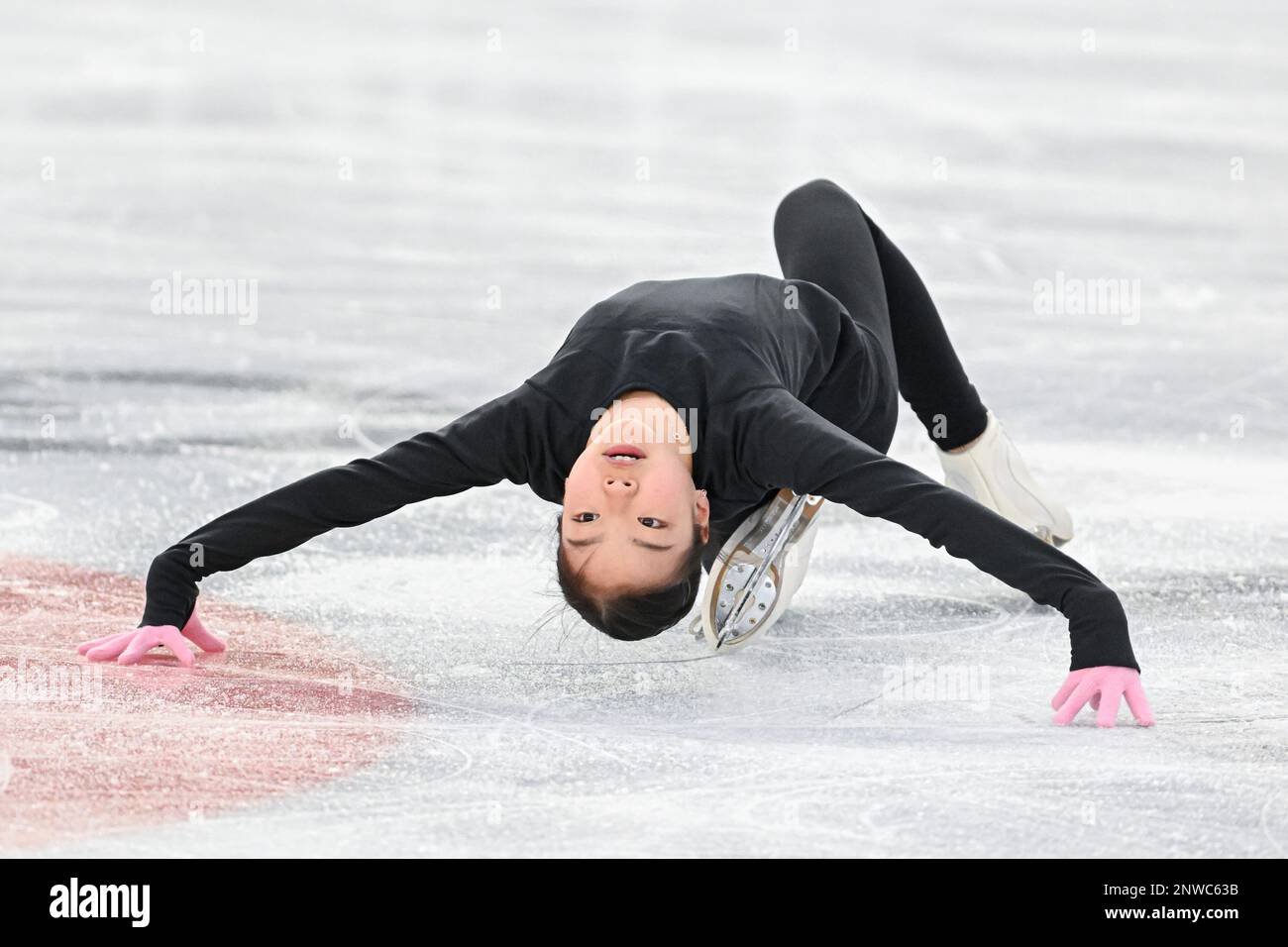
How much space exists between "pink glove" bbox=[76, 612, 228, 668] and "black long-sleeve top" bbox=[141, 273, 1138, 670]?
0.02 m

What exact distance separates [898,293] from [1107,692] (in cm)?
119

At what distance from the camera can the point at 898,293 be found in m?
3.24

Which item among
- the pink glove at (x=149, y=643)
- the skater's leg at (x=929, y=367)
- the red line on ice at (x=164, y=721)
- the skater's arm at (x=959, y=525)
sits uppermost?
the skater's leg at (x=929, y=367)

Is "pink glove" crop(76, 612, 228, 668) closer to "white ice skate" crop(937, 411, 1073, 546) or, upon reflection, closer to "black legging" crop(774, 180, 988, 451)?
"black legging" crop(774, 180, 988, 451)

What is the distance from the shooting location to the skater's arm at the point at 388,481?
96.7 inches

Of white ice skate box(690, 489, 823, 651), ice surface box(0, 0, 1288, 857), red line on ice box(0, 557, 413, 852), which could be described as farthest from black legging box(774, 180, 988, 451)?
red line on ice box(0, 557, 413, 852)

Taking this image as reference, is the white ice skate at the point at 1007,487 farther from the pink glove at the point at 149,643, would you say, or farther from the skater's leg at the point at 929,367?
the pink glove at the point at 149,643

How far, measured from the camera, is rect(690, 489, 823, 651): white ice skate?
271 cm

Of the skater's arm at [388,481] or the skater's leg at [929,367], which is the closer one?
the skater's arm at [388,481]

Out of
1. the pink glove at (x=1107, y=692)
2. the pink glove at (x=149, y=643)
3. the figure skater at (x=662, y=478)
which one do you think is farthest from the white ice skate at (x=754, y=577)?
the pink glove at (x=149, y=643)

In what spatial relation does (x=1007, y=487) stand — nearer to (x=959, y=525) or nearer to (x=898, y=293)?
(x=898, y=293)

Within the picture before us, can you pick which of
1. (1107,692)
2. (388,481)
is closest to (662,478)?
(388,481)

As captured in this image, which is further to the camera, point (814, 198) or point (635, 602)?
point (814, 198)

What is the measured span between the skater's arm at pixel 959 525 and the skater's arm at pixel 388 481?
394mm
